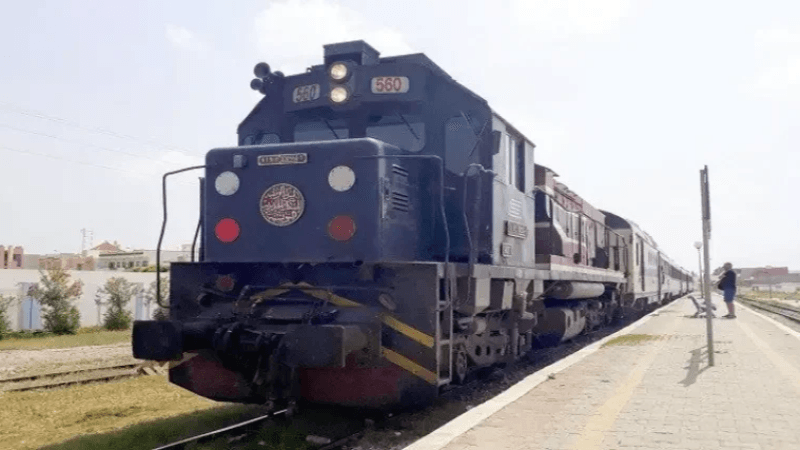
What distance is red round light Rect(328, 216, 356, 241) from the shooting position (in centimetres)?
615

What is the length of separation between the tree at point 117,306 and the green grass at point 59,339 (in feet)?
2.27

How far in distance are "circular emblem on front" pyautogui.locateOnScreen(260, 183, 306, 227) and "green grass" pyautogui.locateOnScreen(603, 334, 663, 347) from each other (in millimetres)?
6755

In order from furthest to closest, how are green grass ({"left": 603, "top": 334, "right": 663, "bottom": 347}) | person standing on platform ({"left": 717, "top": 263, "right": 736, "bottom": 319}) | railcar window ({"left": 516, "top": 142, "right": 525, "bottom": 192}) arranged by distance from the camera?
person standing on platform ({"left": 717, "top": 263, "right": 736, "bottom": 319}), green grass ({"left": 603, "top": 334, "right": 663, "bottom": 347}), railcar window ({"left": 516, "top": 142, "right": 525, "bottom": 192})

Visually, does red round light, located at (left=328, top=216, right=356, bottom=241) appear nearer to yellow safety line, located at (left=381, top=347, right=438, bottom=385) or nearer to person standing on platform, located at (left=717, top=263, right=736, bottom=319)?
yellow safety line, located at (left=381, top=347, right=438, bottom=385)

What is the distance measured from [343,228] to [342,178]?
0.45 metres

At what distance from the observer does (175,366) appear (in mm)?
6465

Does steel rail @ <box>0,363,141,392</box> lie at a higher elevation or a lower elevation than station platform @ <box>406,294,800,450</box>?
lower

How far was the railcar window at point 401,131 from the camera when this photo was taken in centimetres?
701

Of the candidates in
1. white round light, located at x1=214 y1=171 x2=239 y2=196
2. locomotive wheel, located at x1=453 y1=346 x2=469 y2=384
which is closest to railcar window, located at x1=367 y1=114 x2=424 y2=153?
white round light, located at x1=214 y1=171 x2=239 y2=196

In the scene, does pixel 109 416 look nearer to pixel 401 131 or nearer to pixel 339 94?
pixel 339 94

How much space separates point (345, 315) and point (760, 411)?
366cm

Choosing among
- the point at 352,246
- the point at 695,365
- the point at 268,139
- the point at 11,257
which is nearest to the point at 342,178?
the point at 352,246

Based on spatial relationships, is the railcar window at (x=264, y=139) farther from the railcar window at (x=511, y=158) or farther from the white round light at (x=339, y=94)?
the railcar window at (x=511, y=158)

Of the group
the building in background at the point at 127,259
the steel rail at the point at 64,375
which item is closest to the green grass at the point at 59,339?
the steel rail at the point at 64,375
